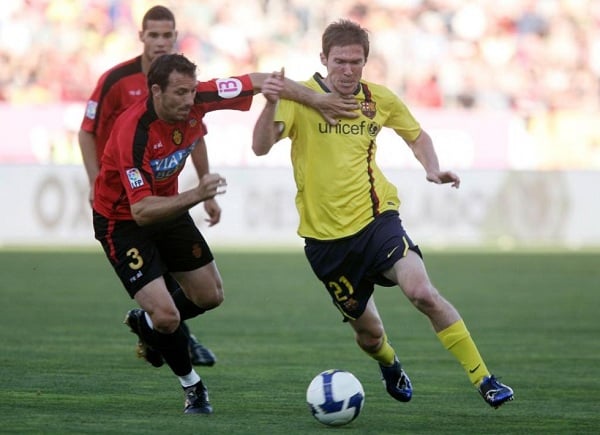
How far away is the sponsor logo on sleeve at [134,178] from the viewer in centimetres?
680

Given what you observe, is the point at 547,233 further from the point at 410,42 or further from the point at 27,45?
the point at 27,45

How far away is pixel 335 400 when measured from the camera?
6461 mm

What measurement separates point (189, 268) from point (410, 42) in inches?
740

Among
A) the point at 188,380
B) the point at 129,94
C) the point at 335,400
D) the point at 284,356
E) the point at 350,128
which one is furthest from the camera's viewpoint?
the point at 284,356

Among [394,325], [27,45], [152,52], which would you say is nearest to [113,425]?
[152,52]

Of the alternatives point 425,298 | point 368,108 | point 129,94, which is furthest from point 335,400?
point 129,94

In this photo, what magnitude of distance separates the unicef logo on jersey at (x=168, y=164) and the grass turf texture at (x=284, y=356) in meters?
1.26

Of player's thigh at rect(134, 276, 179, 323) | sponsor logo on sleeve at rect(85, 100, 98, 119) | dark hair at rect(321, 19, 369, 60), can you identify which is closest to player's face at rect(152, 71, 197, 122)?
dark hair at rect(321, 19, 369, 60)

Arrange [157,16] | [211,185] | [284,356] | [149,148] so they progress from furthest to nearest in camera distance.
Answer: [284,356], [157,16], [149,148], [211,185]

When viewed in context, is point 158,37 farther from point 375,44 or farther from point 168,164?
point 375,44

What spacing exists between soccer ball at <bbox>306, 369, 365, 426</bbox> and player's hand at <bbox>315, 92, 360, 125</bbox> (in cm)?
149

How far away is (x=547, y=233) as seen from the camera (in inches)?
850

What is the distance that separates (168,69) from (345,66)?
100 centimetres

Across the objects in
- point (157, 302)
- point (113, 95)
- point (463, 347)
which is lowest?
point (463, 347)
